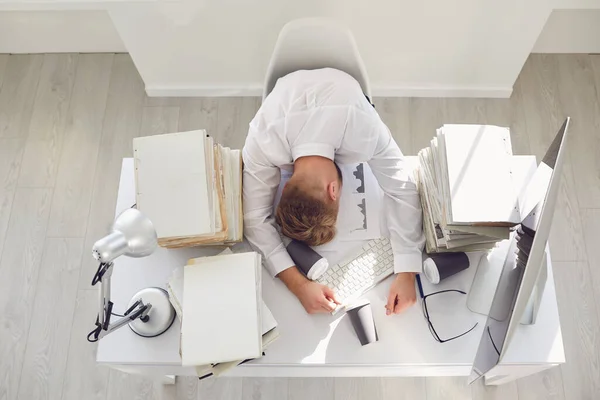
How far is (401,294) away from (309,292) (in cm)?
25

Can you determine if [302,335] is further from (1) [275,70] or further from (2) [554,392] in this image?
(2) [554,392]

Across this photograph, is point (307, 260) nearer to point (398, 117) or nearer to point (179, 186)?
point (179, 186)

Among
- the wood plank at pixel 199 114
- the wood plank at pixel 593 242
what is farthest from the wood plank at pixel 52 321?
the wood plank at pixel 593 242

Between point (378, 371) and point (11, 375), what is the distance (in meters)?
1.52

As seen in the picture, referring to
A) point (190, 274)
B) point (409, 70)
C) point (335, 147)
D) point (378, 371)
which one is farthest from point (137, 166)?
point (409, 70)

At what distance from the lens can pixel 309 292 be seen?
1480mm

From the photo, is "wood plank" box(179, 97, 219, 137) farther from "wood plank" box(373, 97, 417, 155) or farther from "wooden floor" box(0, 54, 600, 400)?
"wood plank" box(373, 97, 417, 155)

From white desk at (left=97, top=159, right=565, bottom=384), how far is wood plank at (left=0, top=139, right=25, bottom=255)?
1209 mm

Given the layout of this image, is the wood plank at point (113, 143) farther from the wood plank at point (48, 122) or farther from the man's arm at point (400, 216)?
the man's arm at point (400, 216)

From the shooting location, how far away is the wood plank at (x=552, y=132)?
2.31 m

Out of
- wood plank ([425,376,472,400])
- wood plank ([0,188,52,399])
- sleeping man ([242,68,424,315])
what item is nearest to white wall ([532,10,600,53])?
sleeping man ([242,68,424,315])

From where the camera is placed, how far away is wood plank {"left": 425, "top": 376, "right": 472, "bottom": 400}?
6.80ft

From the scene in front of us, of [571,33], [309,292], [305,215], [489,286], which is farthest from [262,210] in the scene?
[571,33]

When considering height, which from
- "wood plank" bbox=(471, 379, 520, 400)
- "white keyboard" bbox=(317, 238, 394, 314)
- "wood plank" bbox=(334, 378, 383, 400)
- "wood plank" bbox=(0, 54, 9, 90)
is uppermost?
"wood plank" bbox=(0, 54, 9, 90)
